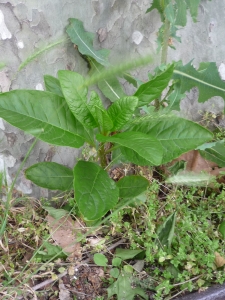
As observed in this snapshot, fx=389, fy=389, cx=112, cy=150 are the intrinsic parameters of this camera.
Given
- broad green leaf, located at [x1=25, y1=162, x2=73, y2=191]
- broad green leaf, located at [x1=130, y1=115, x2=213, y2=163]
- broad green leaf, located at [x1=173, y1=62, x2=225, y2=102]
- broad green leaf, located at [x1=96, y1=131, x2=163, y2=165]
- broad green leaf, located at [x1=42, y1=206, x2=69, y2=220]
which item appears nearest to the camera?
broad green leaf, located at [x1=96, y1=131, x2=163, y2=165]

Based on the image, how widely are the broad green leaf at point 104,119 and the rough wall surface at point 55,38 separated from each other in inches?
11.4

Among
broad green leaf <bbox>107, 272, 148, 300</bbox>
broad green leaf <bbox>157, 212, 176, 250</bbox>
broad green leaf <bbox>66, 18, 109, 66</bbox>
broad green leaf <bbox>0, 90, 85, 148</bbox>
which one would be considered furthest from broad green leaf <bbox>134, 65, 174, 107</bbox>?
broad green leaf <bbox>107, 272, 148, 300</bbox>

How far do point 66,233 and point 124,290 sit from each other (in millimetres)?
273

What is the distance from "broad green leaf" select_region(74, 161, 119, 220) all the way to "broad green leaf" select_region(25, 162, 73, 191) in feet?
0.40

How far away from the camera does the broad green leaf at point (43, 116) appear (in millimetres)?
1040

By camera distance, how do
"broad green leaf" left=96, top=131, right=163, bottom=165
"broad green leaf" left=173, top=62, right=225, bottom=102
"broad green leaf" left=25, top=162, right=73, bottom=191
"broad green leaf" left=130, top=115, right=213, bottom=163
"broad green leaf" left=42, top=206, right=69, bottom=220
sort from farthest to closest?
"broad green leaf" left=173, top=62, right=225, bottom=102, "broad green leaf" left=42, top=206, right=69, bottom=220, "broad green leaf" left=25, top=162, right=73, bottom=191, "broad green leaf" left=130, top=115, right=213, bottom=163, "broad green leaf" left=96, top=131, right=163, bottom=165

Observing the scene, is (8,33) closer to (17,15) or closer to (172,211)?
(17,15)

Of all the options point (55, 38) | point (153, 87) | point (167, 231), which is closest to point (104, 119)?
point (153, 87)

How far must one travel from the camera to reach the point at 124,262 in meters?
1.32

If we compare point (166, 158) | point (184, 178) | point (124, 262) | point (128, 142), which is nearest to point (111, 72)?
point (128, 142)

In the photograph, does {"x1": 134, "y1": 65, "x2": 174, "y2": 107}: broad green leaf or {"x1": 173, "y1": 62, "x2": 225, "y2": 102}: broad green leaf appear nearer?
{"x1": 134, "y1": 65, "x2": 174, "y2": 107}: broad green leaf

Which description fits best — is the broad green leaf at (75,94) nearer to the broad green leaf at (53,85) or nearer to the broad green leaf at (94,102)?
the broad green leaf at (94,102)

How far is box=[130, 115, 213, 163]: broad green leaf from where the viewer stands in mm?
1102

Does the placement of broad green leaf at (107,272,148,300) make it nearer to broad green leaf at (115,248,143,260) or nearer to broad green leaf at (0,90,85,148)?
broad green leaf at (115,248,143,260)
